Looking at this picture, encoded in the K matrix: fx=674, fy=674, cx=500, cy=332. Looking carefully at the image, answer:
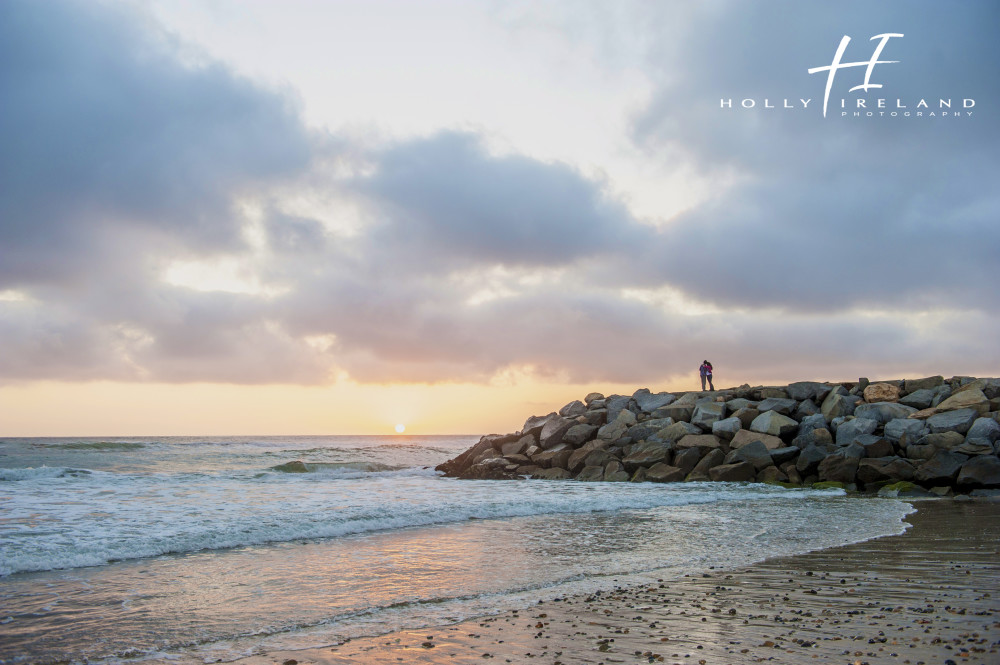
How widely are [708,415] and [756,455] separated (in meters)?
3.30

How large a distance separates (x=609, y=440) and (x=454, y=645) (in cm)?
2133

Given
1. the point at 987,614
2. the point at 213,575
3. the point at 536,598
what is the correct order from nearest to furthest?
the point at 987,614, the point at 536,598, the point at 213,575

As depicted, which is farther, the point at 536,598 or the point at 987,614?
the point at 536,598

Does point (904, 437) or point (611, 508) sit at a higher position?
point (904, 437)

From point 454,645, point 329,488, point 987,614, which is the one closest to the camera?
point 454,645

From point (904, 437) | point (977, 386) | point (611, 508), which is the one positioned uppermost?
point (977, 386)

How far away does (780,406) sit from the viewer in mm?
25656

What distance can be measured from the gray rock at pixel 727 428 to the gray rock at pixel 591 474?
14.3ft

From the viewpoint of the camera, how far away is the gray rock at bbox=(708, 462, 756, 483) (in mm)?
22078

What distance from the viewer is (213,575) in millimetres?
8867

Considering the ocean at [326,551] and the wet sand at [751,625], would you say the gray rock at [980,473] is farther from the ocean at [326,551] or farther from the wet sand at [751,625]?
the wet sand at [751,625]

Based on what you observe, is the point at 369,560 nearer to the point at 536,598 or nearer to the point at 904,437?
the point at 536,598

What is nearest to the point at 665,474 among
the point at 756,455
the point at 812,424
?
the point at 756,455

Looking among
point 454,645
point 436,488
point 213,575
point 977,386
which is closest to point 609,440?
point 436,488
